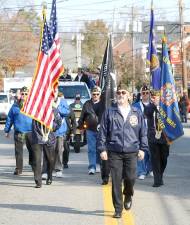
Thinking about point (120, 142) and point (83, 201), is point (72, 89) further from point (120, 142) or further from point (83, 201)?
point (120, 142)

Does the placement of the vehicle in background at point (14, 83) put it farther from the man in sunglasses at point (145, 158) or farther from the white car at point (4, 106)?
the man in sunglasses at point (145, 158)

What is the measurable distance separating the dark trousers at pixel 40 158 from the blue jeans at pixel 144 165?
1.87 metres

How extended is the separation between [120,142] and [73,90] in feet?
53.2

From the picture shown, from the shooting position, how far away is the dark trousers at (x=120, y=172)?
9.12 metres

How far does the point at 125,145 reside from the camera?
362 inches

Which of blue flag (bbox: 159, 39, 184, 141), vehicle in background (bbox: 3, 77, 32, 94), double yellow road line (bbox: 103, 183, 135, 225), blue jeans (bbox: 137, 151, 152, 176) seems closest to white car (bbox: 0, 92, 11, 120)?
vehicle in background (bbox: 3, 77, 32, 94)

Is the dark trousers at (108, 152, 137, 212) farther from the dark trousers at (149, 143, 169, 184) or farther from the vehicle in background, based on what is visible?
the vehicle in background

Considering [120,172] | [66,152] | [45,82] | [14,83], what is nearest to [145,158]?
[66,152]

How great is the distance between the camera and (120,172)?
9.22 meters

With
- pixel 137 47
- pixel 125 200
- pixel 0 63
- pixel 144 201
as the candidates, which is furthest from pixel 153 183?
pixel 137 47

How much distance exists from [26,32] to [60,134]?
48279 mm

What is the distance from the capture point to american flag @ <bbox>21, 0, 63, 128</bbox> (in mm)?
11828

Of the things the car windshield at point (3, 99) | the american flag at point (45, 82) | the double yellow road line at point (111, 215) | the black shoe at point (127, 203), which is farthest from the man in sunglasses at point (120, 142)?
the car windshield at point (3, 99)

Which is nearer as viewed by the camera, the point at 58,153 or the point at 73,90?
the point at 58,153
